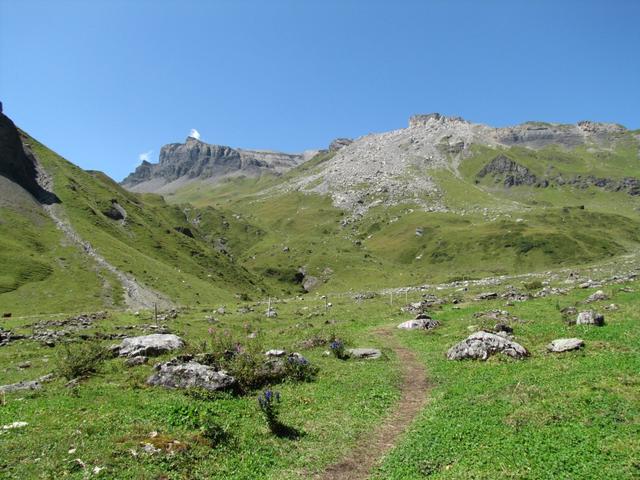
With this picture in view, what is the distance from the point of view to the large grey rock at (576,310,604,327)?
104ft

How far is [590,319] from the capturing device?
1271 inches

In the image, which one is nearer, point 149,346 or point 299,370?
point 299,370

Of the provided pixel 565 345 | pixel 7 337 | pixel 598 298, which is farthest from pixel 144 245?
pixel 565 345

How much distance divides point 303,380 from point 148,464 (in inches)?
514

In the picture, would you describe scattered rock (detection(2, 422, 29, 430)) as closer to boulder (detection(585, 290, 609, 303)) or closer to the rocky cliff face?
boulder (detection(585, 290, 609, 303))

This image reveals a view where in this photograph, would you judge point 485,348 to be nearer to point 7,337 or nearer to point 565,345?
point 565,345

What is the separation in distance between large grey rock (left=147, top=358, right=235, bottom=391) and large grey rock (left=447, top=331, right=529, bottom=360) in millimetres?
15110

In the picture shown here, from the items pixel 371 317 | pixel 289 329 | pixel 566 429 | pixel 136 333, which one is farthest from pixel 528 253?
pixel 566 429

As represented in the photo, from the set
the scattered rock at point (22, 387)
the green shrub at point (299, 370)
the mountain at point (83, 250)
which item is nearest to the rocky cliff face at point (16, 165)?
the mountain at point (83, 250)

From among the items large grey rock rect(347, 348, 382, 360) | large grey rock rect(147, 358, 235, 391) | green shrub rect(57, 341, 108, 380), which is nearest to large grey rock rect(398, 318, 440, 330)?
large grey rock rect(347, 348, 382, 360)

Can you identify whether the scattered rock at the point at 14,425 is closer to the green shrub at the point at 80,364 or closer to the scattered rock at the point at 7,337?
the green shrub at the point at 80,364

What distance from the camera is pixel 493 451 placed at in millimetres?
15203

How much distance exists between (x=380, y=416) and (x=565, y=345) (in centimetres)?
1357

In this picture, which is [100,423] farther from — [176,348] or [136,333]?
[136,333]
